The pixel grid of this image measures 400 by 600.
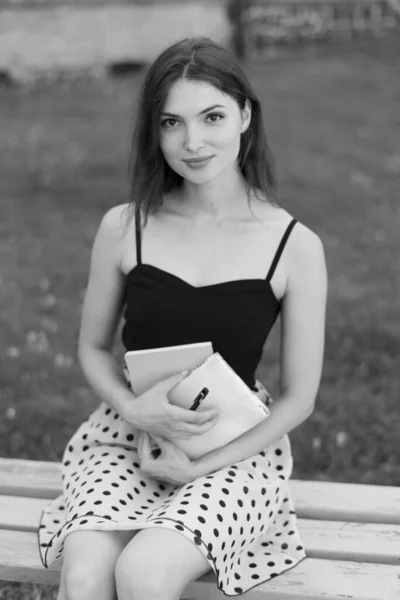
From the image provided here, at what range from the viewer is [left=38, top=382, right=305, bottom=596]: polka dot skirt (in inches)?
87.7

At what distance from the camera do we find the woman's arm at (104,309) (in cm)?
265

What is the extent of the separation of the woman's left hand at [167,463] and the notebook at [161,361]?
0.16 m

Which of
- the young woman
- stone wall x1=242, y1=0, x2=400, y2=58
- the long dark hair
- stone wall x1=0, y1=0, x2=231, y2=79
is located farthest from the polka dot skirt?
stone wall x1=242, y1=0, x2=400, y2=58

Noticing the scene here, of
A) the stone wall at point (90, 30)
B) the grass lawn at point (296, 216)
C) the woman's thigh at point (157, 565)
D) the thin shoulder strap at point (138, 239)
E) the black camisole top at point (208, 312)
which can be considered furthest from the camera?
the stone wall at point (90, 30)

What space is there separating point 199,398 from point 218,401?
0.05 m

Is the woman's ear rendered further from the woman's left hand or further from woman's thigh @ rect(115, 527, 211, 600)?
woman's thigh @ rect(115, 527, 211, 600)

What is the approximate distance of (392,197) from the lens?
6.84 m

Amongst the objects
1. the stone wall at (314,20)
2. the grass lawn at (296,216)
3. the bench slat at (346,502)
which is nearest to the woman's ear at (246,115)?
the bench slat at (346,502)

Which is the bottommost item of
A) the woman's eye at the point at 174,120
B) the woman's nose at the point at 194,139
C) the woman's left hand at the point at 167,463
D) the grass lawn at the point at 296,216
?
the grass lawn at the point at 296,216

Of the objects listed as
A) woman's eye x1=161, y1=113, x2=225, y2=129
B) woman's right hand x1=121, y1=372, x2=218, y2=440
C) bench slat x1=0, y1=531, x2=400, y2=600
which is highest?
woman's eye x1=161, y1=113, x2=225, y2=129

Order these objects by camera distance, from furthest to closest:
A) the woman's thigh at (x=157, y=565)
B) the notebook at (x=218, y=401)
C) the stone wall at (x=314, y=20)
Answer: the stone wall at (x=314, y=20) → the notebook at (x=218, y=401) → the woman's thigh at (x=157, y=565)

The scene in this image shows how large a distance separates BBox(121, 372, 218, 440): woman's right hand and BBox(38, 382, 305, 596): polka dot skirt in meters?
0.14

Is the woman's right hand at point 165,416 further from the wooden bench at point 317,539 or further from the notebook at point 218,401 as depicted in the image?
the wooden bench at point 317,539

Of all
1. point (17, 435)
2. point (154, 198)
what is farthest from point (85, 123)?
point (154, 198)
